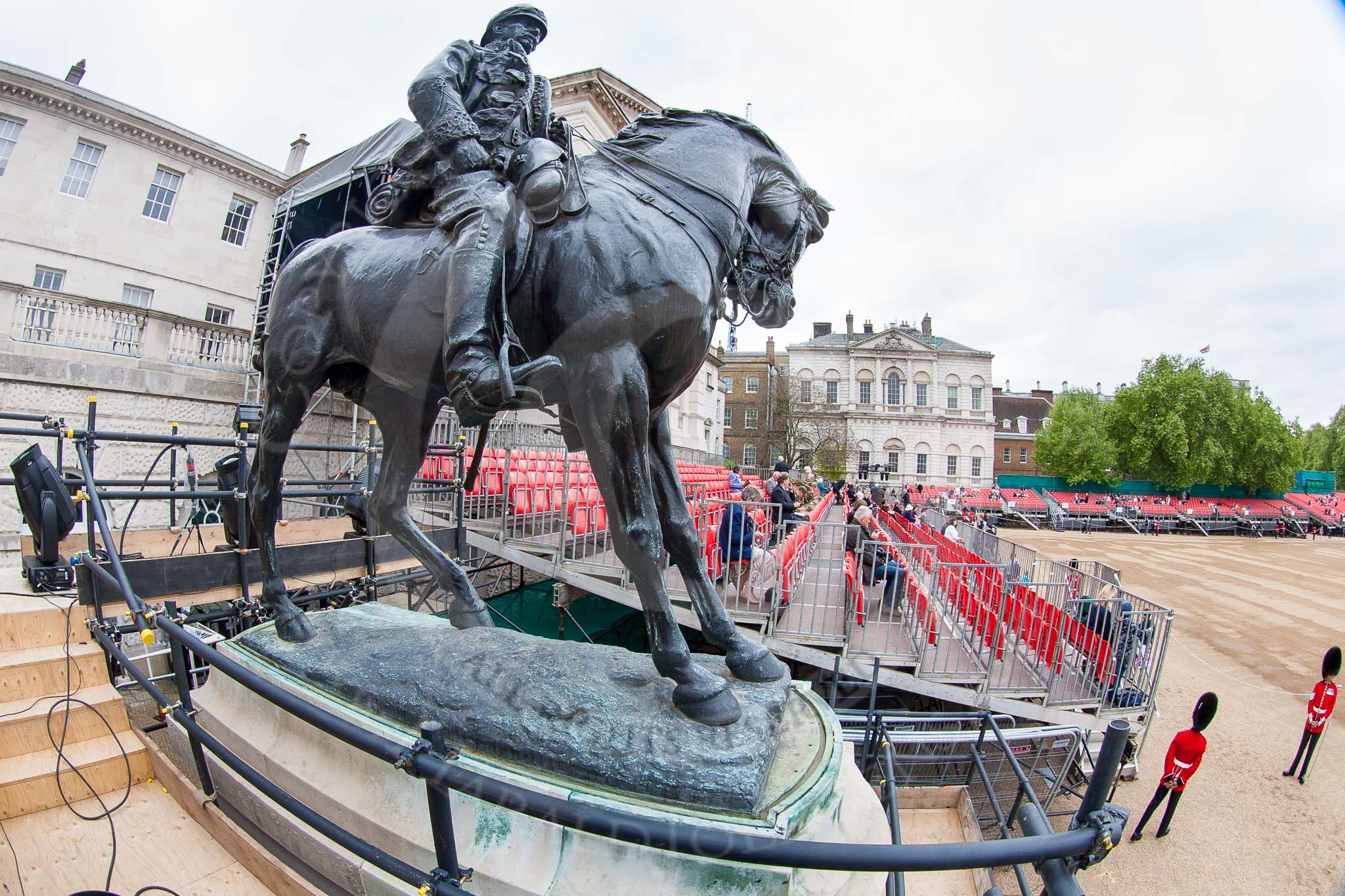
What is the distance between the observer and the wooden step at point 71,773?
2184 millimetres

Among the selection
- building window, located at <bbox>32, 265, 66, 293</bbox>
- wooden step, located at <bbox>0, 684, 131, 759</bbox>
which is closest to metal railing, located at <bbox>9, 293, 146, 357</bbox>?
building window, located at <bbox>32, 265, 66, 293</bbox>

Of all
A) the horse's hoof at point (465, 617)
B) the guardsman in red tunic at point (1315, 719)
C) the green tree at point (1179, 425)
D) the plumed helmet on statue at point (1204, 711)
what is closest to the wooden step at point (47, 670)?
the horse's hoof at point (465, 617)

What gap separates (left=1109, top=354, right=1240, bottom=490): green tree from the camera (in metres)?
40.0

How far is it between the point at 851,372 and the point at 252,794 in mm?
59794

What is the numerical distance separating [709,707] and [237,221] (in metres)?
24.3

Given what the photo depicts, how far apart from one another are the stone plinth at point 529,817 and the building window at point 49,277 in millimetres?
21851

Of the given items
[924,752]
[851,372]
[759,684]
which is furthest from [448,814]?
[851,372]

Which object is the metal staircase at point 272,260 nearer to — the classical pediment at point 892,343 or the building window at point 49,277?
the building window at point 49,277

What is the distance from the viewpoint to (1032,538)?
1090 inches

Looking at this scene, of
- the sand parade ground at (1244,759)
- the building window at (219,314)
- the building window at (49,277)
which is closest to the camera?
the sand parade ground at (1244,759)

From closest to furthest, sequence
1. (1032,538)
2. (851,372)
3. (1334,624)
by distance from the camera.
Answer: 1. (1334,624)
2. (1032,538)
3. (851,372)

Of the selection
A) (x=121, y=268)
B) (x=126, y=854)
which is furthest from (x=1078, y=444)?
(x=121, y=268)

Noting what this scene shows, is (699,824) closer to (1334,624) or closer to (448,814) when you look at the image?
(448,814)

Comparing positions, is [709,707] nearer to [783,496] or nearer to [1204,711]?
[783,496]
